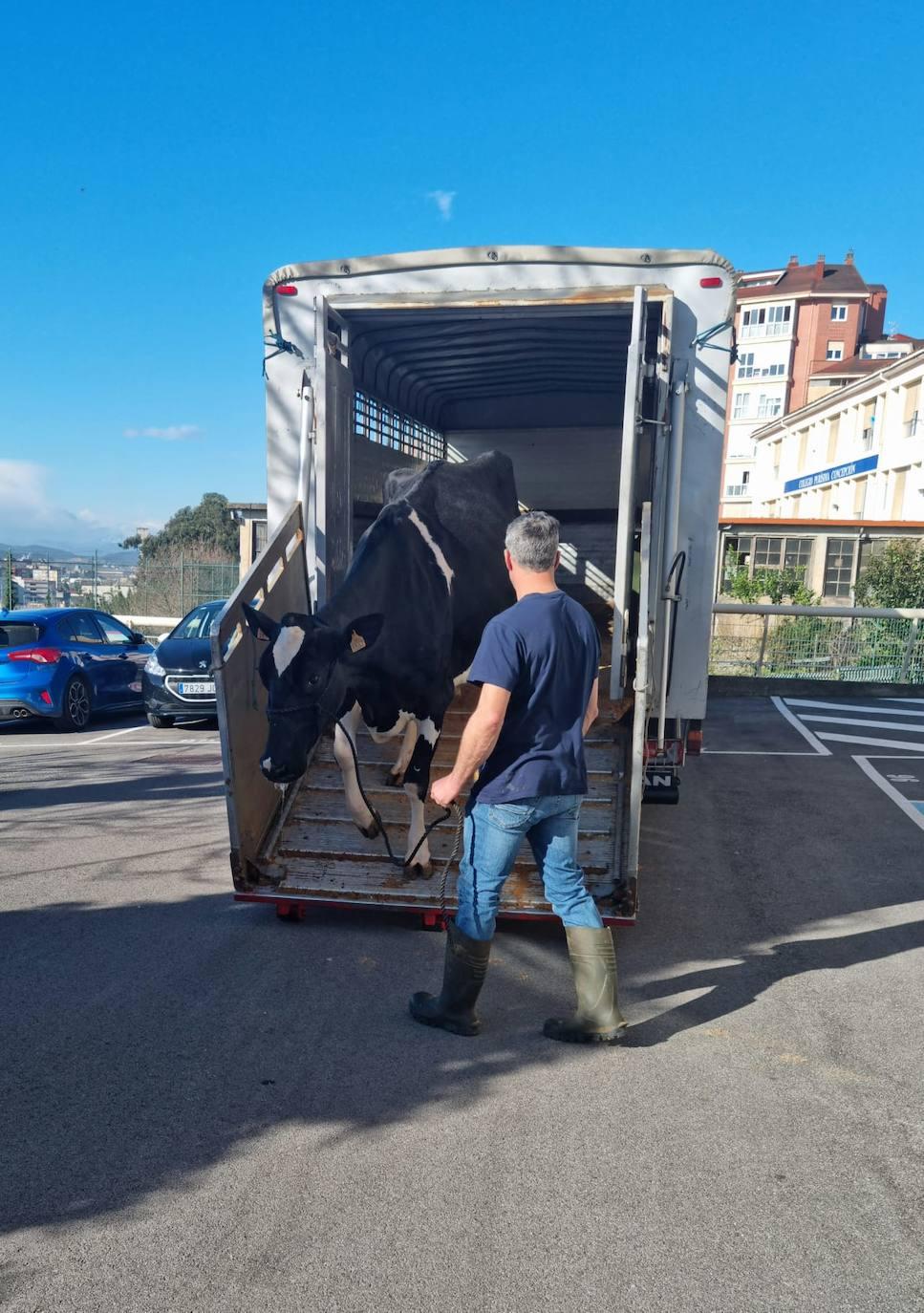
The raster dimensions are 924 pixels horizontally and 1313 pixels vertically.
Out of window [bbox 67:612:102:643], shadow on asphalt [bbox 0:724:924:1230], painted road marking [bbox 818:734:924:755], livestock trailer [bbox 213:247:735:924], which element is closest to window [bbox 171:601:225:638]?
window [bbox 67:612:102:643]

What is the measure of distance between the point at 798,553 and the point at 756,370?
1378 inches

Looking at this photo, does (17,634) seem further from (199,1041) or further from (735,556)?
(735,556)

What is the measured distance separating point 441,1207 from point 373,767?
10.8 ft

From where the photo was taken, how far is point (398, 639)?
16.3ft

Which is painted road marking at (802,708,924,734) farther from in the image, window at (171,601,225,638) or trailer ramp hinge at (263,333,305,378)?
trailer ramp hinge at (263,333,305,378)

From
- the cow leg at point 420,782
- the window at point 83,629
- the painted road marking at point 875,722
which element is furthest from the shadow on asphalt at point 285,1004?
the window at point 83,629

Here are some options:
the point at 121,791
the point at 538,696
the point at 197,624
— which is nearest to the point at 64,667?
the point at 197,624

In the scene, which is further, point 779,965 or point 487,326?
point 487,326

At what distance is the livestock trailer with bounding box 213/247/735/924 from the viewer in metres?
4.60

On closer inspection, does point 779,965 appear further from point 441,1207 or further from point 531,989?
point 441,1207

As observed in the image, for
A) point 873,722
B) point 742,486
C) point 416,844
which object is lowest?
point 873,722

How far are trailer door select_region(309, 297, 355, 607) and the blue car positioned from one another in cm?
610

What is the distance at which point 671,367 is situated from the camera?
16.8ft

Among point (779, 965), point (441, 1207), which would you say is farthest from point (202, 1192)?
point (779, 965)
